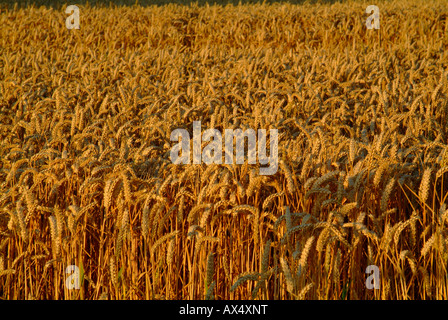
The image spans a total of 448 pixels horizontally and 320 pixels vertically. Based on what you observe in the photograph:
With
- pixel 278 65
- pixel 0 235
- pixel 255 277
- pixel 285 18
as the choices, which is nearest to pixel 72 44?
pixel 285 18

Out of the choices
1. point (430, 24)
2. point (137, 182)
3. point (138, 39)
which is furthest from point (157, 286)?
point (430, 24)

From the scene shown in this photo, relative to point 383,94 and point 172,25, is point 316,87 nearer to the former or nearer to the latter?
point 383,94

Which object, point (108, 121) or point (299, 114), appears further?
point (299, 114)

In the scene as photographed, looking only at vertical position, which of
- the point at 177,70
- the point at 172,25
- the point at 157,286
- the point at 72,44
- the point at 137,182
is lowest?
the point at 157,286

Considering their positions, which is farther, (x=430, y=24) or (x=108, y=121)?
(x=430, y=24)

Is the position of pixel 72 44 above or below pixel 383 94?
above

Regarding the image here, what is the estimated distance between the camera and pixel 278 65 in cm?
443

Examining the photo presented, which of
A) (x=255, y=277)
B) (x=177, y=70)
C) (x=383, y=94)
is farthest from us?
(x=177, y=70)

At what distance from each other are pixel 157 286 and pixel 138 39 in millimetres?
5812

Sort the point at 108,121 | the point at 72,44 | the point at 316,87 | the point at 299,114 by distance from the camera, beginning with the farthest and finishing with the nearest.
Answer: the point at 72,44 < the point at 316,87 < the point at 299,114 < the point at 108,121

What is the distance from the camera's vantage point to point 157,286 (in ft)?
5.80

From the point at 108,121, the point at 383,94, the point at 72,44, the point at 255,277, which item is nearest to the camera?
the point at 255,277

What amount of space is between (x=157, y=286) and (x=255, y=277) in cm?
43

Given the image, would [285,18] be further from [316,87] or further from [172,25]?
[316,87]
